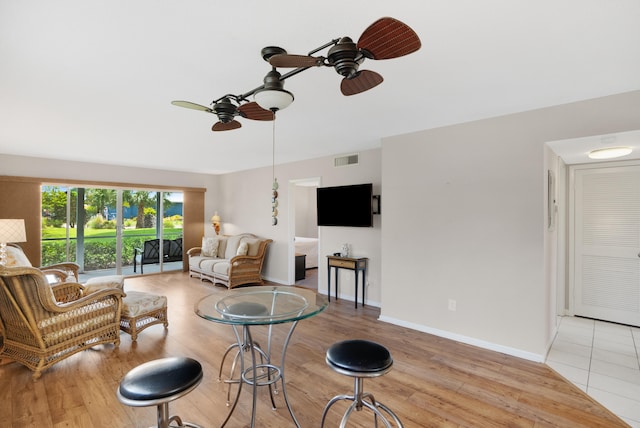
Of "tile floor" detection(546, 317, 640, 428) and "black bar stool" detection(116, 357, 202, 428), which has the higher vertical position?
"black bar stool" detection(116, 357, 202, 428)

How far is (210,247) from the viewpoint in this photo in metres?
6.96

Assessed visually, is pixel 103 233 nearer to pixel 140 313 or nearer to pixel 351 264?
pixel 140 313

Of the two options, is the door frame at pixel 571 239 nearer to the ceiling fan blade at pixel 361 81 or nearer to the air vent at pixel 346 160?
the air vent at pixel 346 160

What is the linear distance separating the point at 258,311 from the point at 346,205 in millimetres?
3097

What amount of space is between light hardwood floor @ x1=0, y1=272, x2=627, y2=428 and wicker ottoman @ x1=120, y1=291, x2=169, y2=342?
0.49ft

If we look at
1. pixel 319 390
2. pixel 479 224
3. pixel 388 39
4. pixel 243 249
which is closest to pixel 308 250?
pixel 243 249

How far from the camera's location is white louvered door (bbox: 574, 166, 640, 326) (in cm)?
380

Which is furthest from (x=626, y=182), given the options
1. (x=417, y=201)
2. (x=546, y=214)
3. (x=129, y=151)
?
(x=129, y=151)

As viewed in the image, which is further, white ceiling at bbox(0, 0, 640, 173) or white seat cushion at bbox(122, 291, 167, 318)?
white seat cushion at bbox(122, 291, 167, 318)

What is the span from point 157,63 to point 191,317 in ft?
11.1

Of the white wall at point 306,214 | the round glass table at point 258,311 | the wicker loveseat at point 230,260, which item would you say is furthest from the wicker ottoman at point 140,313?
the white wall at point 306,214

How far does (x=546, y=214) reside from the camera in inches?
118

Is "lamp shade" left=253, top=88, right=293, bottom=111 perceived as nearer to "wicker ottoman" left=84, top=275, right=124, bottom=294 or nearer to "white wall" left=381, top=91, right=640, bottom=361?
"white wall" left=381, top=91, right=640, bottom=361

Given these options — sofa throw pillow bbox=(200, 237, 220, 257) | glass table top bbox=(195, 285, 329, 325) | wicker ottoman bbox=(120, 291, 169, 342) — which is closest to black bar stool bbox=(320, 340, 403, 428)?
glass table top bbox=(195, 285, 329, 325)
